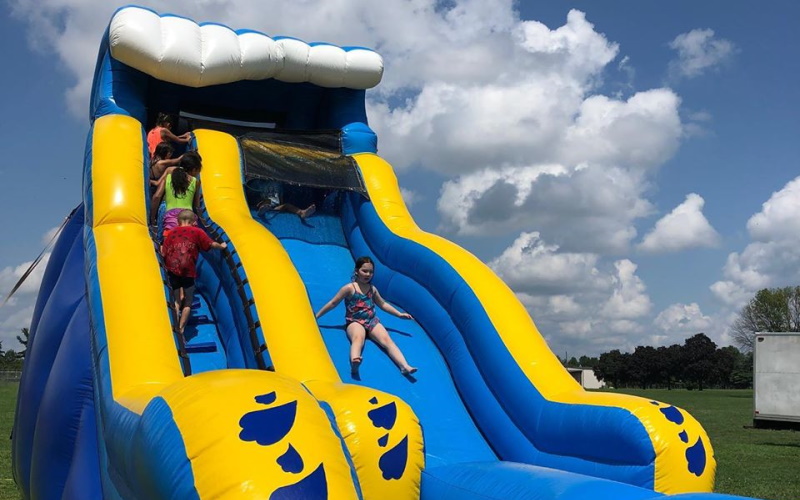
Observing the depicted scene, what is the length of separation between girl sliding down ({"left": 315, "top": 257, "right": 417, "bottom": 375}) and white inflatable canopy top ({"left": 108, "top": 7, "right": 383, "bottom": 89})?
89.2 inches

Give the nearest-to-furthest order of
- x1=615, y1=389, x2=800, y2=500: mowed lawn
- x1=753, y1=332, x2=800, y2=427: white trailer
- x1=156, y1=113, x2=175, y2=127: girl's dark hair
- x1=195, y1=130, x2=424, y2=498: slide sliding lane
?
x1=195, y1=130, x2=424, y2=498: slide sliding lane, x1=156, y1=113, x2=175, y2=127: girl's dark hair, x1=615, y1=389, x2=800, y2=500: mowed lawn, x1=753, y1=332, x2=800, y2=427: white trailer

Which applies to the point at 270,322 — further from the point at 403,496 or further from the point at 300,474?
the point at 300,474

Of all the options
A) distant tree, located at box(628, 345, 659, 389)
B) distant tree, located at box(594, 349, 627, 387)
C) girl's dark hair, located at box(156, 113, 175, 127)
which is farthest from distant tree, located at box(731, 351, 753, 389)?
girl's dark hair, located at box(156, 113, 175, 127)

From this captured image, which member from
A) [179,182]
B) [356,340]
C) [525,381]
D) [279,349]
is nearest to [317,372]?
[279,349]

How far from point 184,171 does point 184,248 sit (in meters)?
0.91

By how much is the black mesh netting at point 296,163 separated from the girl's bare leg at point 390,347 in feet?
5.86

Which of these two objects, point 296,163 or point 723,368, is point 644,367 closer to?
point 723,368

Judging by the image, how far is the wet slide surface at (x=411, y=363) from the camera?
425 cm

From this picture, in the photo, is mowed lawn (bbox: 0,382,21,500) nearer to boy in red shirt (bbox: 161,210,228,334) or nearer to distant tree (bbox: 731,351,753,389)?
boy in red shirt (bbox: 161,210,228,334)

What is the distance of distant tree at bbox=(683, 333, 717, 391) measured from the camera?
47781mm

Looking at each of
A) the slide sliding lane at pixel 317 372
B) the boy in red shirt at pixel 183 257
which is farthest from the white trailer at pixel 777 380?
the boy in red shirt at pixel 183 257

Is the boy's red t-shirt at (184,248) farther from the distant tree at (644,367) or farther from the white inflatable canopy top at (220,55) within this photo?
the distant tree at (644,367)

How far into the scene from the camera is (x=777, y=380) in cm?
1209

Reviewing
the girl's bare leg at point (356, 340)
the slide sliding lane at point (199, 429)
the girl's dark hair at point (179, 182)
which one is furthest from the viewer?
the girl's dark hair at point (179, 182)
